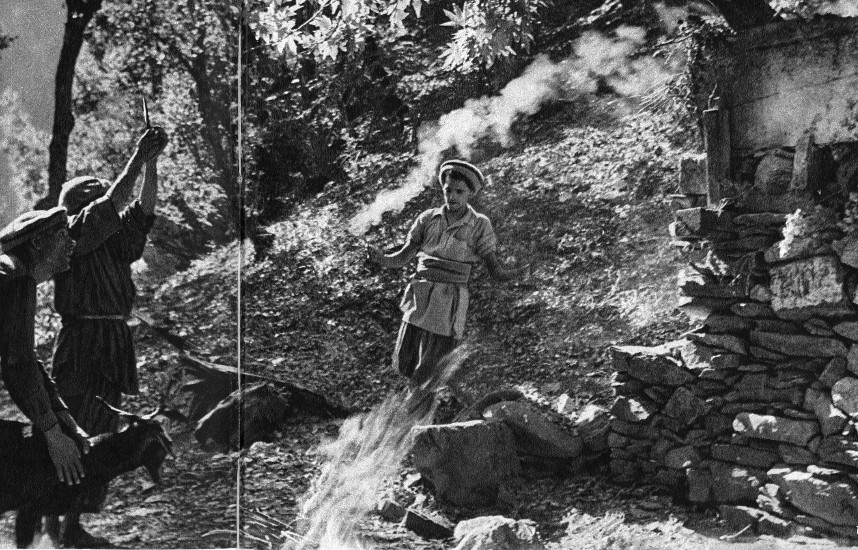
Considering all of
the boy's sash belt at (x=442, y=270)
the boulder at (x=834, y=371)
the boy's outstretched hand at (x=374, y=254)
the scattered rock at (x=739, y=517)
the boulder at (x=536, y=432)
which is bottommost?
the scattered rock at (x=739, y=517)

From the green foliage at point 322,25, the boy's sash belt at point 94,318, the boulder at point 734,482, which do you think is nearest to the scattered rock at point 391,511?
the boulder at point 734,482

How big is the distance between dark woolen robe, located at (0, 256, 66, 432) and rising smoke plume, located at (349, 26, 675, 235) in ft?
4.74

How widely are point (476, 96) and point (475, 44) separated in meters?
0.22

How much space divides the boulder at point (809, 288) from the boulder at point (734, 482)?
62 cm

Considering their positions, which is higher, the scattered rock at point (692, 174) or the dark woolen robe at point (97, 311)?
the scattered rock at point (692, 174)

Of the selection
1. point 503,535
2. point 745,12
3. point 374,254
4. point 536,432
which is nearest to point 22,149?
point 374,254

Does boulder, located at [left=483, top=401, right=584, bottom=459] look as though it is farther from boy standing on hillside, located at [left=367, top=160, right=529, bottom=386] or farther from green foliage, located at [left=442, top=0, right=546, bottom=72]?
green foliage, located at [left=442, top=0, right=546, bottom=72]

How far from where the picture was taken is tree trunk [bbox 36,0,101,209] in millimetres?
4602

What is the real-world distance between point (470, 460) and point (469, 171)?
1.20 m

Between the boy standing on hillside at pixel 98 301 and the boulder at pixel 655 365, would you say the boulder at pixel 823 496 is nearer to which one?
the boulder at pixel 655 365

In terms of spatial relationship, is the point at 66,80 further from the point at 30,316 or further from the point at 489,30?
the point at 489,30

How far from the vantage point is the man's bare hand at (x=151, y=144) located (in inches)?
181

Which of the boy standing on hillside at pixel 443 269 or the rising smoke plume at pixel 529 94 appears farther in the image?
the boy standing on hillside at pixel 443 269

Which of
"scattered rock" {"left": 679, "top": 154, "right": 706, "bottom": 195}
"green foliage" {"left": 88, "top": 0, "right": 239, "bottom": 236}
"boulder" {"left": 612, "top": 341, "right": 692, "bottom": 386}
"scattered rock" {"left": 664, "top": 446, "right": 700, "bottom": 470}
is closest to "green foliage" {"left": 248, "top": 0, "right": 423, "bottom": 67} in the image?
"green foliage" {"left": 88, "top": 0, "right": 239, "bottom": 236}
